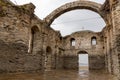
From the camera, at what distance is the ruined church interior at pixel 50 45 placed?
26.5 ft

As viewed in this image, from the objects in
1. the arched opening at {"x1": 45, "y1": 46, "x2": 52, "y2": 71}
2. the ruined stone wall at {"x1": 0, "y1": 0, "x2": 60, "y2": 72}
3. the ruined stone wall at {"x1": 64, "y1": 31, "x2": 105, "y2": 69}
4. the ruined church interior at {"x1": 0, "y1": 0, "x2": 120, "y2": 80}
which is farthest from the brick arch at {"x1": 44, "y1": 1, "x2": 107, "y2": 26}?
the ruined stone wall at {"x1": 64, "y1": 31, "x2": 105, "y2": 69}

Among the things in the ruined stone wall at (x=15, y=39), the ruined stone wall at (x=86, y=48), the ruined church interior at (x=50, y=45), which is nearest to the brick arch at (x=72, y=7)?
the ruined church interior at (x=50, y=45)

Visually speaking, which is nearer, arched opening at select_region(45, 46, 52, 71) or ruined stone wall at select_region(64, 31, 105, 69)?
arched opening at select_region(45, 46, 52, 71)

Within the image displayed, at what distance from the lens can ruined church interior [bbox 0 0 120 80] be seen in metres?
8.07

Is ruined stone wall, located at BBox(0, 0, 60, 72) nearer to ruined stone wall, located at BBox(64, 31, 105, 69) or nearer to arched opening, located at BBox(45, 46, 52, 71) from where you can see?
arched opening, located at BBox(45, 46, 52, 71)

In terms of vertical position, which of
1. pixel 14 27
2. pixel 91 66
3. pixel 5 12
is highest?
pixel 5 12

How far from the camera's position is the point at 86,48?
72.4 feet

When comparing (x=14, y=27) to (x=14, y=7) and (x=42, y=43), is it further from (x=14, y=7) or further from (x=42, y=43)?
(x=42, y=43)

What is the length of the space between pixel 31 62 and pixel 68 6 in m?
8.15

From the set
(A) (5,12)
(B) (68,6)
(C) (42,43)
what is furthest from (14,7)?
(B) (68,6)

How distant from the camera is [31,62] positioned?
37.2 ft

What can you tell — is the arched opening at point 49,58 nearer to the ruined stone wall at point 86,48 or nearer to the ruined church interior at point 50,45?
the ruined church interior at point 50,45

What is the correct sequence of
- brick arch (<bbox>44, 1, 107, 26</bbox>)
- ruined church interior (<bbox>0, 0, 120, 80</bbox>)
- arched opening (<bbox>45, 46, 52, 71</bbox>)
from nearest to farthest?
1. ruined church interior (<bbox>0, 0, 120, 80</bbox>)
2. brick arch (<bbox>44, 1, 107, 26</bbox>)
3. arched opening (<bbox>45, 46, 52, 71</bbox>)

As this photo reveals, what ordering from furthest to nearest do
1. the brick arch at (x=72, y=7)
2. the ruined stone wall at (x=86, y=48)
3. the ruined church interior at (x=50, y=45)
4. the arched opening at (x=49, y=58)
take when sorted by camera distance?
1. the ruined stone wall at (x=86, y=48)
2. the arched opening at (x=49, y=58)
3. the brick arch at (x=72, y=7)
4. the ruined church interior at (x=50, y=45)
